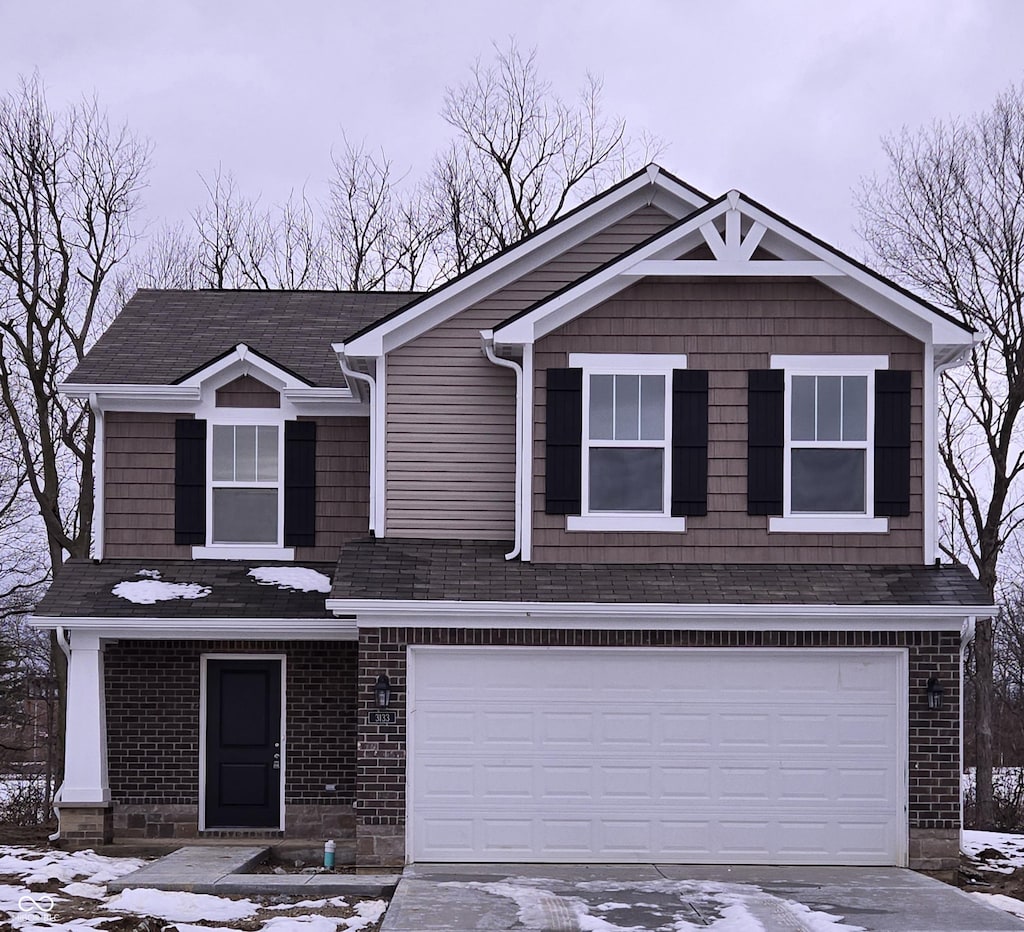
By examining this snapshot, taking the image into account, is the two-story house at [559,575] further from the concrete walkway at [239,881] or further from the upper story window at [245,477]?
the concrete walkway at [239,881]

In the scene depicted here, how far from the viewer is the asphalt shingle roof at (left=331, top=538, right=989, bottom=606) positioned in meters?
11.8

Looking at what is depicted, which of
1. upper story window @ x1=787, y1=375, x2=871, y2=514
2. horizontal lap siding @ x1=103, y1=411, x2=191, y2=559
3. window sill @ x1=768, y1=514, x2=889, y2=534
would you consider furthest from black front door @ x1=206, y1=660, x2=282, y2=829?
upper story window @ x1=787, y1=375, x2=871, y2=514

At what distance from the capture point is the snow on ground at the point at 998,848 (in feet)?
43.3

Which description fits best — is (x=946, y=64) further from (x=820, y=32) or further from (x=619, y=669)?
(x=619, y=669)

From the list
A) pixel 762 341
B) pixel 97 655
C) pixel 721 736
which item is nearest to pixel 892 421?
pixel 762 341

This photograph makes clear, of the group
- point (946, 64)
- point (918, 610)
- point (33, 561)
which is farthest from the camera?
point (33, 561)

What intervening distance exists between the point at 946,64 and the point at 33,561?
2036 centimetres

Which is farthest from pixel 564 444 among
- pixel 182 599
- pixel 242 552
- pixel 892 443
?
pixel 182 599

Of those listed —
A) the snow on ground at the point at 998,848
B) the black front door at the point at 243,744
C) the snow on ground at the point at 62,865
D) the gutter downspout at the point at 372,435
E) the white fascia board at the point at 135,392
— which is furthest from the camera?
the white fascia board at the point at 135,392

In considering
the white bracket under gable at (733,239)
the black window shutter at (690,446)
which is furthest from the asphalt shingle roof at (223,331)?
the white bracket under gable at (733,239)

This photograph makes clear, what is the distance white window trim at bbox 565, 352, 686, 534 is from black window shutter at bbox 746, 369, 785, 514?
0.76 metres

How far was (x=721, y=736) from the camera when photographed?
39.8 feet

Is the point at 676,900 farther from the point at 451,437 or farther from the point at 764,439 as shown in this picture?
the point at 451,437

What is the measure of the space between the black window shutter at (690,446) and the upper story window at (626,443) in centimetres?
1
